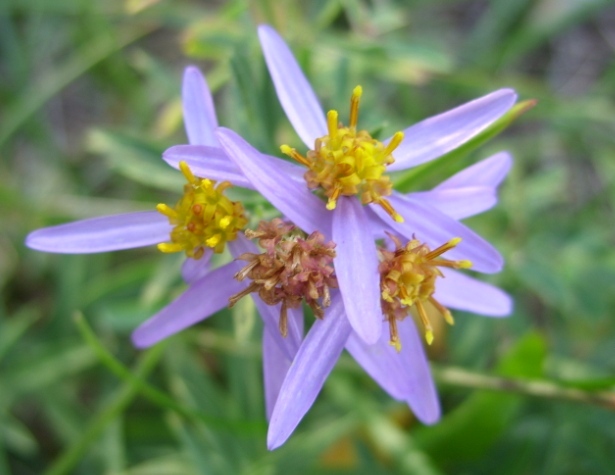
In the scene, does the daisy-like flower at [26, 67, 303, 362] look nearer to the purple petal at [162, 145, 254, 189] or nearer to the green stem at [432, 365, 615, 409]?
the purple petal at [162, 145, 254, 189]

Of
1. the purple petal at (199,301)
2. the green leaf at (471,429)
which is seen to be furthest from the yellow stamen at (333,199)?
the green leaf at (471,429)

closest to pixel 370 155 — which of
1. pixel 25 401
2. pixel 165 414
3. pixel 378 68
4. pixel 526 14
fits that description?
pixel 378 68

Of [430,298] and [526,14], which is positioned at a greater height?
[526,14]

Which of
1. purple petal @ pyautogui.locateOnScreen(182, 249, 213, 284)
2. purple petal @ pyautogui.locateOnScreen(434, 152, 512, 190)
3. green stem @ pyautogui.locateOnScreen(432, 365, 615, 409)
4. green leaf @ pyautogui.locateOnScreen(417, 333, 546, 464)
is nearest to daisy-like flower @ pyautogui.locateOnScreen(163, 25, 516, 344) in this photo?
purple petal @ pyautogui.locateOnScreen(434, 152, 512, 190)

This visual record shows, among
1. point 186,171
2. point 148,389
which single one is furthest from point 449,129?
point 148,389

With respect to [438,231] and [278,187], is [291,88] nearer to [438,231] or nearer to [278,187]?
[278,187]

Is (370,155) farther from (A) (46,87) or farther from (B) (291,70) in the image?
(A) (46,87)
